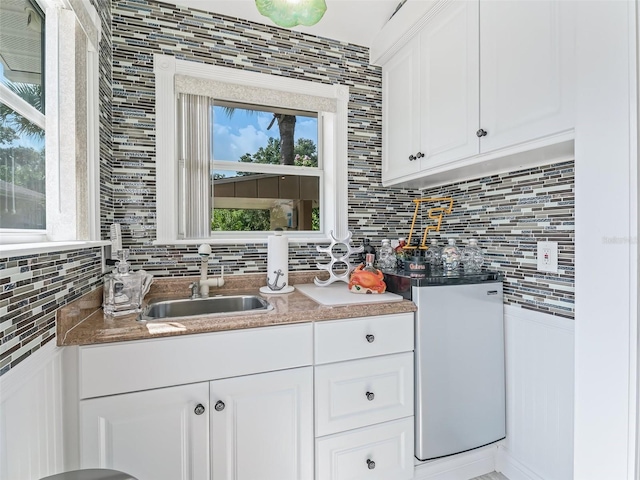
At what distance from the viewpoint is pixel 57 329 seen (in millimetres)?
997

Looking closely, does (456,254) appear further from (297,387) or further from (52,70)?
(52,70)

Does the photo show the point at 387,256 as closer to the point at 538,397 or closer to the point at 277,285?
the point at 277,285

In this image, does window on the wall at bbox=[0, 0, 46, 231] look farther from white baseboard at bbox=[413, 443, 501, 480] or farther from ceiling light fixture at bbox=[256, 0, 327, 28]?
white baseboard at bbox=[413, 443, 501, 480]

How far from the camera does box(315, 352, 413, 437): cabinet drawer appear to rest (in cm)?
131

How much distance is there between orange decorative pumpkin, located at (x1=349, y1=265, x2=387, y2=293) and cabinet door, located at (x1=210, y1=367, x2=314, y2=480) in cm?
49

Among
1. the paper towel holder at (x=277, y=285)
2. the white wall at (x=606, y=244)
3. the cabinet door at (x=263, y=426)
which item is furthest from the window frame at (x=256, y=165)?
the white wall at (x=606, y=244)

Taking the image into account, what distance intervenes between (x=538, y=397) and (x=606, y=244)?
Answer: 90cm

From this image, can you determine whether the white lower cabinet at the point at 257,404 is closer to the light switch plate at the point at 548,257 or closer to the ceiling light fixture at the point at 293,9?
the light switch plate at the point at 548,257

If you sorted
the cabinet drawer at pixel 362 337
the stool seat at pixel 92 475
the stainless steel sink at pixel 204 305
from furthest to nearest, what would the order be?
the stainless steel sink at pixel 204 305, the cabinet drawer at pixel 362 337, the stool seat at pixel 92 475

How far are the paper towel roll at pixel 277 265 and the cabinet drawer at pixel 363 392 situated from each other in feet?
1.85

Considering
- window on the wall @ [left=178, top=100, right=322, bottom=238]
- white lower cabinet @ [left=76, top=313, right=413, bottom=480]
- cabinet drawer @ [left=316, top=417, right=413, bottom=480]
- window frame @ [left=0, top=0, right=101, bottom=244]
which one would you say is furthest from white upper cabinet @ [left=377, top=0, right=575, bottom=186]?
window frame @ [left=0, top=0, right=101, bottom=244]

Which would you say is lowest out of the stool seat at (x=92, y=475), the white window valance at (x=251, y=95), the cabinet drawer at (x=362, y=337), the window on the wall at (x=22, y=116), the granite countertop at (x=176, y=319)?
the stool seat at (x=92, y=475)

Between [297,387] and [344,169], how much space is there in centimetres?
136

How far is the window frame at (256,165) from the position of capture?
5.54 feet
